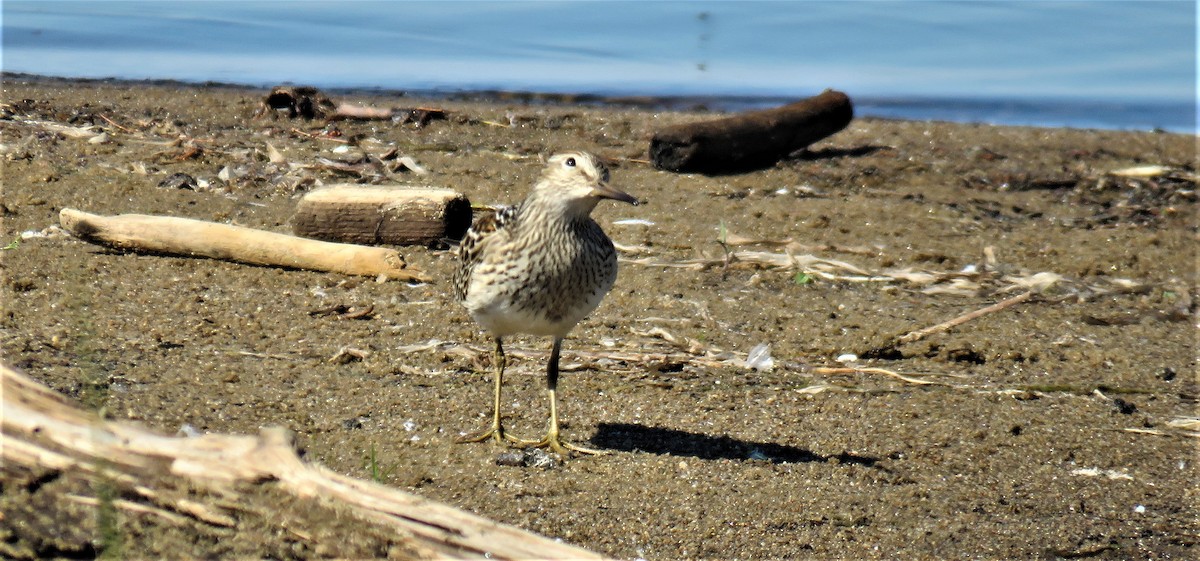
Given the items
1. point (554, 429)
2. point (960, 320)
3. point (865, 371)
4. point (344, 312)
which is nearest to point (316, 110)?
point (344, 312)

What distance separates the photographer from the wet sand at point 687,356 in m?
4.45

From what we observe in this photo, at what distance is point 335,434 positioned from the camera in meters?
4.94

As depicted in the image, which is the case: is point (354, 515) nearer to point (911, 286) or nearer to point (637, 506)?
point (637, 506)

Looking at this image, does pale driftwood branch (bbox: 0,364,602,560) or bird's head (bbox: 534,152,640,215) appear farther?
bird's head (bbox: 534,152,640,215)

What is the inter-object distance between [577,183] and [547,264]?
13.9 inches

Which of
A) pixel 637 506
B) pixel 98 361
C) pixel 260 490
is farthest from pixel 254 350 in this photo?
pixel 260 490

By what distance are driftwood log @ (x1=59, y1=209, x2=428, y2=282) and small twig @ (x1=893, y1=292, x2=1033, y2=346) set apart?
2401 mm

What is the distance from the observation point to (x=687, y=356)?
6.05 m

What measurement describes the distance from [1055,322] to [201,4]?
1616 centimetres

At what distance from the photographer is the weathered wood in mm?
7098

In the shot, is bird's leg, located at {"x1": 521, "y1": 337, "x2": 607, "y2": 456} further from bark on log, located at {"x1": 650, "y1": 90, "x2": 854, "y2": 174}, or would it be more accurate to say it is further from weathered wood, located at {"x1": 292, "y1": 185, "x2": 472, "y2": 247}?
bark on log, located at {"x1": 650, "y1": 90, "x2": 854, "y2": 174}

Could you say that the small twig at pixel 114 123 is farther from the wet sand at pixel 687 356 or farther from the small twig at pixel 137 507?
the small twig at pixel 137 507

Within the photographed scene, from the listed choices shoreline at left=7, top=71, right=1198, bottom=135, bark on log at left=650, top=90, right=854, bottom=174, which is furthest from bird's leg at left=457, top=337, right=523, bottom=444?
shoreline at left=7, top=71, right=1198, bottom=135

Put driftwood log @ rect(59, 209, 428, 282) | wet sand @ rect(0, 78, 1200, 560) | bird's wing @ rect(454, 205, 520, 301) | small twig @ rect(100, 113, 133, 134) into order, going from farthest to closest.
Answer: small twig @ rect(100, 113, 133, 134) → driftwood log @ rect(59, 209, 428, 282) → bird's wing @ rect(454, 205, 520, 301) → wet sand @ rect(0, 78, 1200, 560)
